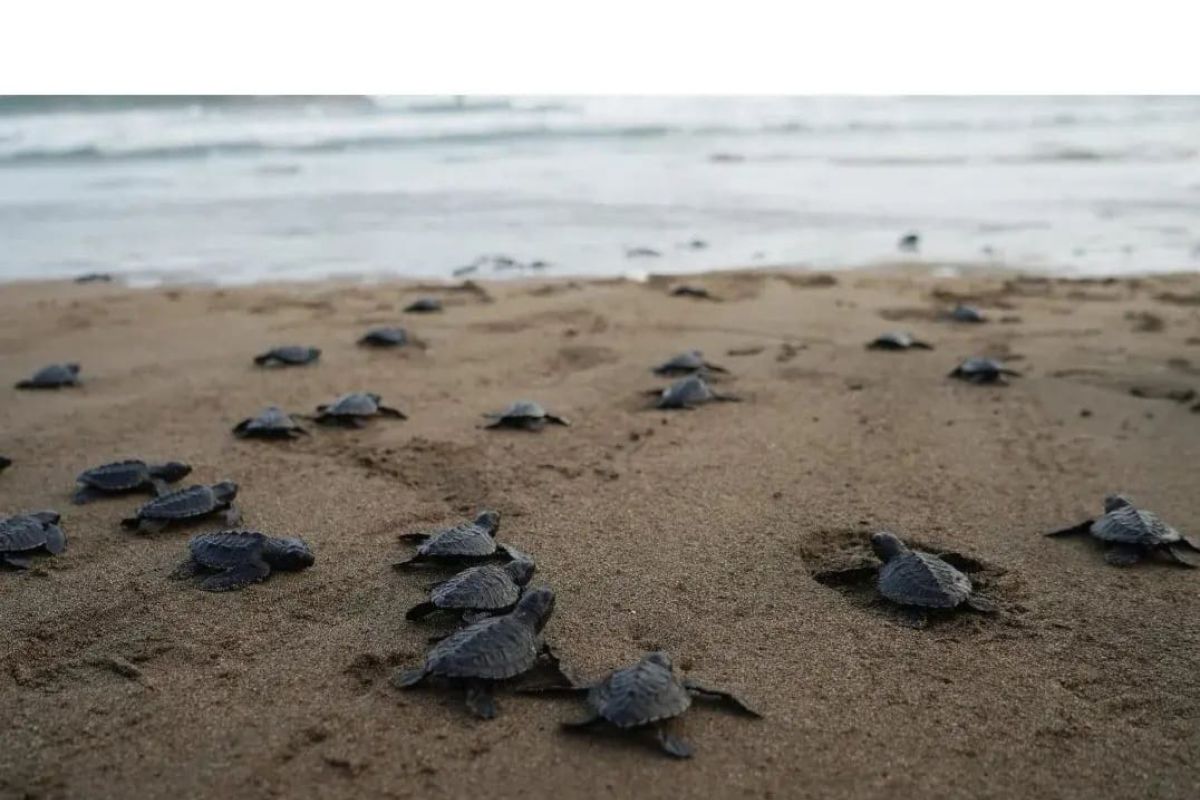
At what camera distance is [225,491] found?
3.84 metres

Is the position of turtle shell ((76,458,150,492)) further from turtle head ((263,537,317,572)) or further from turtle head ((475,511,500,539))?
turtle head ((475,511,500,539))

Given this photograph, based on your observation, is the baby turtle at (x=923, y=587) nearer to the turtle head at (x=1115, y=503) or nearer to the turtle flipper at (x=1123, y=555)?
the turtle flipper at (x=1123, y=555)

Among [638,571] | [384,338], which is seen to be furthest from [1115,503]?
[384,338]

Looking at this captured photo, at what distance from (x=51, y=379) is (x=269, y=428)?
5.89ft

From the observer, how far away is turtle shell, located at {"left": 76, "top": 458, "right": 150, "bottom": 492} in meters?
3.94

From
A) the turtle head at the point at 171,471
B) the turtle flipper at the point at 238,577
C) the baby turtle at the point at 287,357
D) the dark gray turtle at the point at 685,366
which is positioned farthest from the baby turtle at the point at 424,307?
the turtle flipper at the point at 238,577

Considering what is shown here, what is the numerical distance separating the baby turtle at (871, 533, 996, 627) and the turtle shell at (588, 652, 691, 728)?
87 cm

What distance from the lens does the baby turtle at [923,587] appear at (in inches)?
114

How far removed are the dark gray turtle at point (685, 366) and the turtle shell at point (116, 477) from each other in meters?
2.95

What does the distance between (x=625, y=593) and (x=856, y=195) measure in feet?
46.7

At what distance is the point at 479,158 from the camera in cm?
2361

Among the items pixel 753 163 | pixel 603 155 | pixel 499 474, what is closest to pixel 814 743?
pixel 499 474

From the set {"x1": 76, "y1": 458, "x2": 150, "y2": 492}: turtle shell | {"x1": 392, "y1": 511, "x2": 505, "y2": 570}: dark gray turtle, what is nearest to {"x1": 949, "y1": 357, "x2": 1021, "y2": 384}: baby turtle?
{"x1": 392, "y1": 511, "x2": 505, "y2": 570}: dark gray turtle

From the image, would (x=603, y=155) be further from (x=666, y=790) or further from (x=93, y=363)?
(x=666, y=790)
